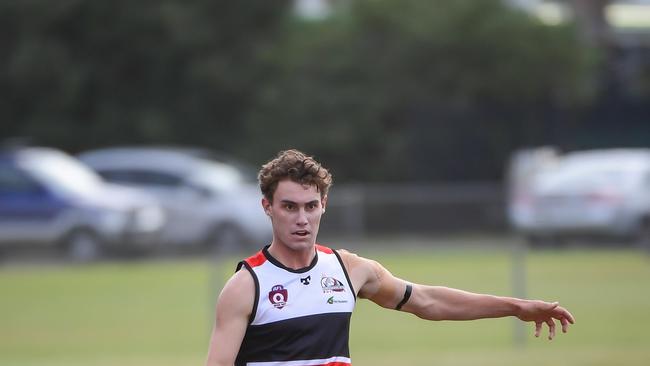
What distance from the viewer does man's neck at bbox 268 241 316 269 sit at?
5316 mm

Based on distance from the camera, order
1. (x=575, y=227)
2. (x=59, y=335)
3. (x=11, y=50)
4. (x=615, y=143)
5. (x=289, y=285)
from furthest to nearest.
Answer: (x=615, y=143), (x=11, y=50), (x=575, y=227), (x=59, y=335), (x=289, y=285)

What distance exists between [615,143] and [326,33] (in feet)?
→ 25.5

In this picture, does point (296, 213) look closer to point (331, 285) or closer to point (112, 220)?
Result: point (331, 285)

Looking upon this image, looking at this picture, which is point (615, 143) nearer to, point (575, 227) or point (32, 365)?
point (575, 227)

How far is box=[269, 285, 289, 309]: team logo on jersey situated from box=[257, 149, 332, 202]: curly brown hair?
0.35 meters

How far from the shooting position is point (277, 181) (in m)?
5.29

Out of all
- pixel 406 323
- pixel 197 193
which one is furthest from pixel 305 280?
pixel 197 193

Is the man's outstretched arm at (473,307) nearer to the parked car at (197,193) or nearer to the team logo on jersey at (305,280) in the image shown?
the team logo on jersey at (305,280)

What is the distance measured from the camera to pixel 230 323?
5180 mm

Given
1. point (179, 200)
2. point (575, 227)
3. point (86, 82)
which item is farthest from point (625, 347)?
point (86, 82)

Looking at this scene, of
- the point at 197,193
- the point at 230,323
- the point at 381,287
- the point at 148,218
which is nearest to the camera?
the point at 230,323

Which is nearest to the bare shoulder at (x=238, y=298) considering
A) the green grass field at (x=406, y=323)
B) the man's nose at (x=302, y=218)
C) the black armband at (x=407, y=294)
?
the man's nose at (x=302, y=218)

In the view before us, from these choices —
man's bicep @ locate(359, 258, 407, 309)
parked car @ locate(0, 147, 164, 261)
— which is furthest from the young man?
parked car @ locate(0, 147, 164, 261)

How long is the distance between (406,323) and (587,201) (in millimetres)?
6600
